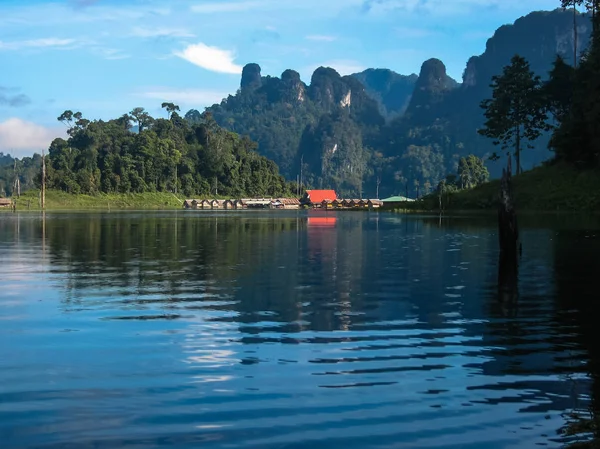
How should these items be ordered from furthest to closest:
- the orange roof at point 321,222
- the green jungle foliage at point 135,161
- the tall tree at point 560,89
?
the green jungle foliage at point 135,161 < the tall tree at point 560,89 < the orange roof at point 321,222

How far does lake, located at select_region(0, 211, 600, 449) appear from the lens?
8414mm

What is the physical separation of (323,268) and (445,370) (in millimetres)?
16313

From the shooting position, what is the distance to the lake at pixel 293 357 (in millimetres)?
8414

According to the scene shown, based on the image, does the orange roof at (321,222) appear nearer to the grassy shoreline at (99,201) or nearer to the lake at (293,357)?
the lake at (293,357)

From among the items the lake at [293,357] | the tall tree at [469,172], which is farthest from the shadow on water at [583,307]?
the tall tree at [469,172]

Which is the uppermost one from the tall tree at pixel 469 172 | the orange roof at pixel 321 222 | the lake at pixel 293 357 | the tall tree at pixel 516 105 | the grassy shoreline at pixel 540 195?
the tall tree at pixel 516 105

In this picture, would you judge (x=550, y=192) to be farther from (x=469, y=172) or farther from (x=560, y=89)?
(x=469, y=172)

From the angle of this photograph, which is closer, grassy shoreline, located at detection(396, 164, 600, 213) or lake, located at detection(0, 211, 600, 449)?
lake, located at detection(0, 211, 600, 449)

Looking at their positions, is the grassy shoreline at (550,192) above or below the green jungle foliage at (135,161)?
below

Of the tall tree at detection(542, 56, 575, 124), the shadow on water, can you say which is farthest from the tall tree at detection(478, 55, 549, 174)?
the shadow on water

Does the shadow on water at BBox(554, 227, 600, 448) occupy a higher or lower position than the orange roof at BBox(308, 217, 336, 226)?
lower

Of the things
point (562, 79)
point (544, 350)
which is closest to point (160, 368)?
point (544, 350)

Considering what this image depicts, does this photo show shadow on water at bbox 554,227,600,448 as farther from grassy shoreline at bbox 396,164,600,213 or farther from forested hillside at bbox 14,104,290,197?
forested hillside at bbox 14,104,290,197

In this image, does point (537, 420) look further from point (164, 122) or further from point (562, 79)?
point (164, 122)
